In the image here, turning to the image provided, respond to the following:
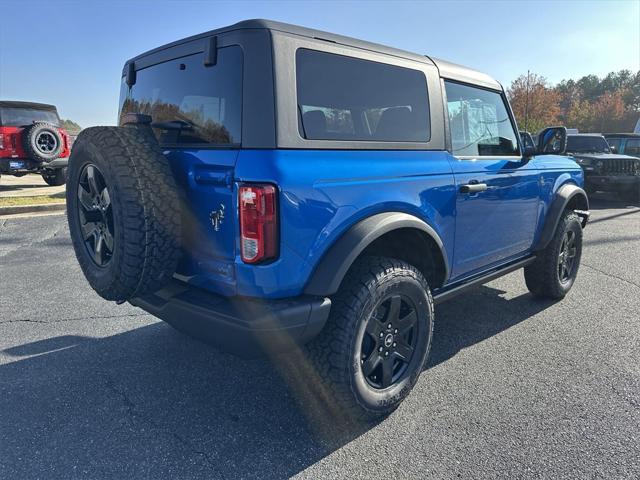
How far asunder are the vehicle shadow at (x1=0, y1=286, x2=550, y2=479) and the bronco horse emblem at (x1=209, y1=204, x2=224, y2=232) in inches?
32.5

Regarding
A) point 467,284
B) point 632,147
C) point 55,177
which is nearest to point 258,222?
point 467,284

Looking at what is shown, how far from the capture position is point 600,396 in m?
2.67

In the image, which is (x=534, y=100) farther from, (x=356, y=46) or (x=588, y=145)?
(x=356, y=46)

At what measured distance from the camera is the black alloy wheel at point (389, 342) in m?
2.44

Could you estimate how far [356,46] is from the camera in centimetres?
239

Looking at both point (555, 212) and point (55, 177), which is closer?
point (555, 212)

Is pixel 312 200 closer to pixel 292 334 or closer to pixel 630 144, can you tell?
pixel 292 334

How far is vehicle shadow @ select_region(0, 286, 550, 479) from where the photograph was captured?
211 centimetres

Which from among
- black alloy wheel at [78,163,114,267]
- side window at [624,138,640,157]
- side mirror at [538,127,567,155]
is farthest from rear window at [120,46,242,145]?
side window at [624,138,640,157]

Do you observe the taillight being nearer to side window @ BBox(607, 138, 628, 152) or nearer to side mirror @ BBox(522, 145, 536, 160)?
side mirror @ BBox(522, 145, 536, 160)

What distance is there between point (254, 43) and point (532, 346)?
9.46 ft

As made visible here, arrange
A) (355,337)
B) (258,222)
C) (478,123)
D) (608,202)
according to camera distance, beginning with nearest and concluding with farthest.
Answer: (258,222) < (355,337) < (478,123) < (608,202)

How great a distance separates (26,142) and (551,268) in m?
12.0

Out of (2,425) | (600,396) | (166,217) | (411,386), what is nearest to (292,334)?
(166,217)
